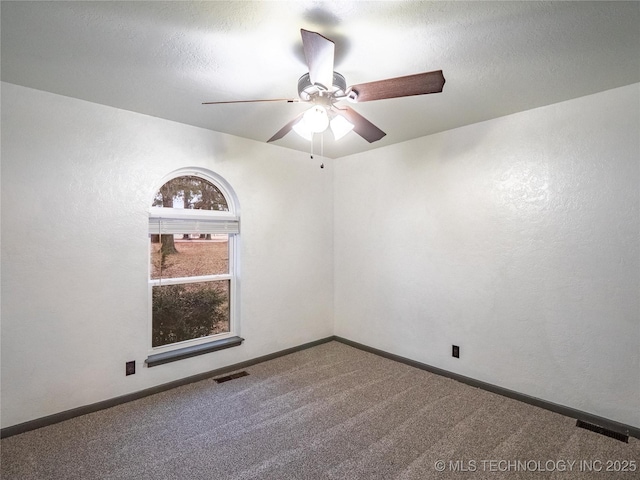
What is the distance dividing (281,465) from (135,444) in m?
0.99

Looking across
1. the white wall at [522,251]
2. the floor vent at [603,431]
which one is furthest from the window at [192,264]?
the floor vent at [603,431]

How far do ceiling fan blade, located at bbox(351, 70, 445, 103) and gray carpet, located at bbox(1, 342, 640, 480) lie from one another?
2.11 metres

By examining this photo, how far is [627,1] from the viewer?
4.78ft

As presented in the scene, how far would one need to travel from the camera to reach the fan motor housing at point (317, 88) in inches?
73.6

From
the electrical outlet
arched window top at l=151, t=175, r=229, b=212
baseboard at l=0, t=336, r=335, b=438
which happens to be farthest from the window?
baseboard at l=0, t=336, r=335, b=438

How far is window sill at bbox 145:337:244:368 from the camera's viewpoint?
112 inches

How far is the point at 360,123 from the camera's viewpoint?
7.18 feet

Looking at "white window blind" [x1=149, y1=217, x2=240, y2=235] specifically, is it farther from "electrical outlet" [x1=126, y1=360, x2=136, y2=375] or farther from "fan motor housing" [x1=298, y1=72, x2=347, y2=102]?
"fan motor housing" [x1=298, y1=72, x2=347, y2=102]

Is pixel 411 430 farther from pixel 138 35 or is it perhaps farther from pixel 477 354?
pixel 138 35

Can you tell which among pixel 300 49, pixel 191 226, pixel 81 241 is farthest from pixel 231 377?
pixel 300 49

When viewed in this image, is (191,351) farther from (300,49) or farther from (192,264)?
(300,49)

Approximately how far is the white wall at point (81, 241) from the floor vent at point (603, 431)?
9.31 feet

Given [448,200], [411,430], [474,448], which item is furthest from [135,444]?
[448,200]

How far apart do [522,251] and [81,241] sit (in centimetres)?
344
